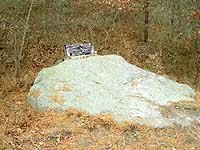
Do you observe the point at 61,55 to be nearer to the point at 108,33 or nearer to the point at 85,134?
the point at 108,33

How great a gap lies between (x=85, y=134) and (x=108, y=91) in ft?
5.96

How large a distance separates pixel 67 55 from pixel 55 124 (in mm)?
3343

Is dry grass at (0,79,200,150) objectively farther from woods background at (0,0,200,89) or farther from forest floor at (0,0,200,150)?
woods background at (0,0,200,89)

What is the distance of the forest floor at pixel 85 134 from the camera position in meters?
10.2

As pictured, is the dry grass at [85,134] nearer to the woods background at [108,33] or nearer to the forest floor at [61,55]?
the forest floor at [61,55]

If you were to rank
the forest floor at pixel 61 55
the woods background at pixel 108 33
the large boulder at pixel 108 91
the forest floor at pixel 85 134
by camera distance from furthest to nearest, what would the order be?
the woods background at pixel 108 33
the large boulder at pixel 108 91
the forest floor at pixel 61 55
the forest floor at pixel 85 134

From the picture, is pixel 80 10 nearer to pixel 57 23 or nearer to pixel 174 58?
pixel 57 23

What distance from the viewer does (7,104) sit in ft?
43.1

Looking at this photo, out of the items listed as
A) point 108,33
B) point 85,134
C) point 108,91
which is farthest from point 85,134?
point 108,33

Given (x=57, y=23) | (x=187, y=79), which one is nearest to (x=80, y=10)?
(x=57, y=23)

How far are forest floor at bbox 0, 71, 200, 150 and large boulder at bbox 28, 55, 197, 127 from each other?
291mm

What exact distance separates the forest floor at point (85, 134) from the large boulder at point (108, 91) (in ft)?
0.96

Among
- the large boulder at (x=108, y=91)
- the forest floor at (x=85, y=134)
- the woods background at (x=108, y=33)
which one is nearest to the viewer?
the forest floor at (x=85, y=134)

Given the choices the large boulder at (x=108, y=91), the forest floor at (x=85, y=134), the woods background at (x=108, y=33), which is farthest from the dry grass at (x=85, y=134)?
the woods background at (x=108, y=33)
